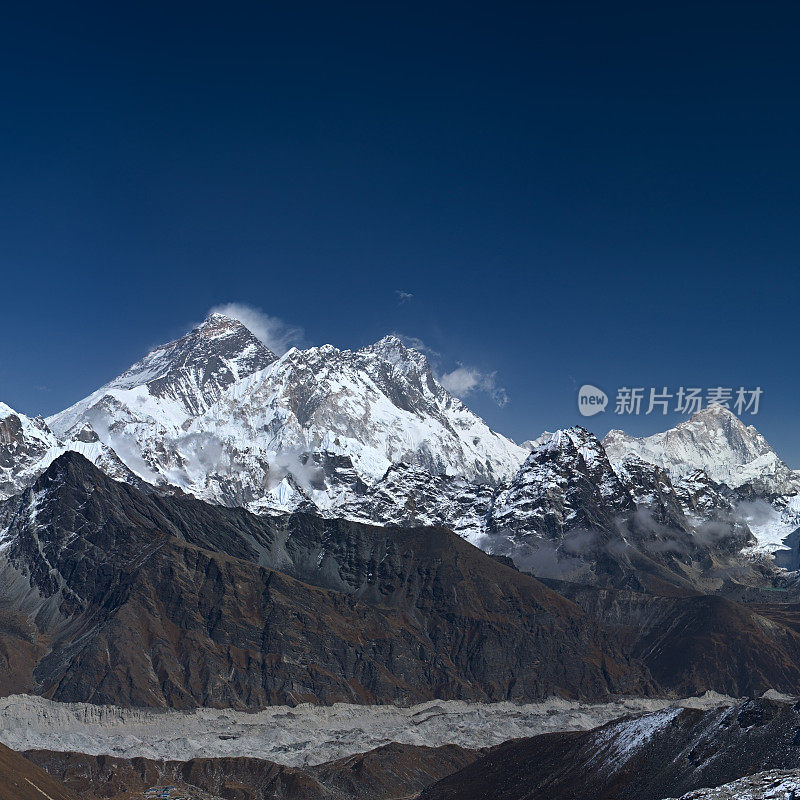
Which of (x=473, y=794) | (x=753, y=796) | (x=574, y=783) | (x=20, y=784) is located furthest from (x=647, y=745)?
(x=20, y=784)

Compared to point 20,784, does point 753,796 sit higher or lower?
higher

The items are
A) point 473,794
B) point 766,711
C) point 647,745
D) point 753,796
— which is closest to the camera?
point 753,796

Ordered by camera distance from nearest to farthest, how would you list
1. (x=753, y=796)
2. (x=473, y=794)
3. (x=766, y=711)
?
(x=753, y=796) < (x=766, y=711) < (x=473, y=794)

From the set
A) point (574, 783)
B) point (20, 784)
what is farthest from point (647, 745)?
point (20, 784)

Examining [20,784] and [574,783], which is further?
[574,783]

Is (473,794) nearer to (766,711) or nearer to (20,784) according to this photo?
(766,711)

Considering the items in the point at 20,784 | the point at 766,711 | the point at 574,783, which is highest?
the point at 766,711
